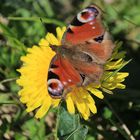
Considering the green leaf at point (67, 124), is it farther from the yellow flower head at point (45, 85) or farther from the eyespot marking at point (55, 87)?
the eyespot marking at point (55, 87)

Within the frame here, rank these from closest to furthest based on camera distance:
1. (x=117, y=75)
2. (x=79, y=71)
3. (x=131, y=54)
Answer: (x=79, y=71) → (x=117, y=75) → (x=131, y=54)

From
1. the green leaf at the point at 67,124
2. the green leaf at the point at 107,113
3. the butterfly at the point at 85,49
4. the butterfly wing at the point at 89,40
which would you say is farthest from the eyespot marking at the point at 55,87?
the green leaf at the point at 107,113

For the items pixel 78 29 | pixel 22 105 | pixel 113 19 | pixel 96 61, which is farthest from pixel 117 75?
pixel 113 19

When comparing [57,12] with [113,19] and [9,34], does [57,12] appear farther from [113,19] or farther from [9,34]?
[9,34]

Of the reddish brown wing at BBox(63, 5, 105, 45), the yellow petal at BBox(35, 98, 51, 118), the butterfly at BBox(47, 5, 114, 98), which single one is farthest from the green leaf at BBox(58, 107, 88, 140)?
the reddish brown wing at BBox(63, 5, 105, 45)

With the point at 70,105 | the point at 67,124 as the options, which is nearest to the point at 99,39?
the point at 70,105
